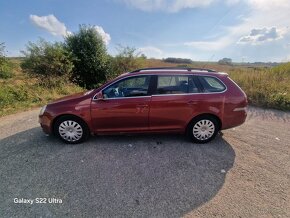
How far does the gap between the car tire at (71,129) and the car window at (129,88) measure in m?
0.82

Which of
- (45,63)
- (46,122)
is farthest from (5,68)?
(46,122)

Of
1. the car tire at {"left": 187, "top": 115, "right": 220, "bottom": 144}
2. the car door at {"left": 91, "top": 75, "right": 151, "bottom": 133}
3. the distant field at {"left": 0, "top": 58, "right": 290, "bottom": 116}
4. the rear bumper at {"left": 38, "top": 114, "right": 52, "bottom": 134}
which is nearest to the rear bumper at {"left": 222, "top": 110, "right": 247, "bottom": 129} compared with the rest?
the car tire at {"left": 187, "top": 115, "right": 220, "bottom": 144}

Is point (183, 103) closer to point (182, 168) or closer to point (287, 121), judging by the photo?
point (182, 168)

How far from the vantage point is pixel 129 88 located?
4617 millimetres

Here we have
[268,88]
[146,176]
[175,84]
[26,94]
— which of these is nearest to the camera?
[146,176]

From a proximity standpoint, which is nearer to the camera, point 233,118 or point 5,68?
point 233,118

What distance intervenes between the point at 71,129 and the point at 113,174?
1.58 metres

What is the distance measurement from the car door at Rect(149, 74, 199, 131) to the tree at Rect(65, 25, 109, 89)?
972 centimetres

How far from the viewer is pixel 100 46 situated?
46.0 ft

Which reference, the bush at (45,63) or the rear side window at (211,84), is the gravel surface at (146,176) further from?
the bush at (45,63)

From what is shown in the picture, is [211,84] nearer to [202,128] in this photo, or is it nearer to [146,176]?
[202,128]

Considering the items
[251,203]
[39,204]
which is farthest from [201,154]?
[39,204]

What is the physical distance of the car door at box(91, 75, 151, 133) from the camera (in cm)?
436

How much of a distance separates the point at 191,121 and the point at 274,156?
5.71 feet
